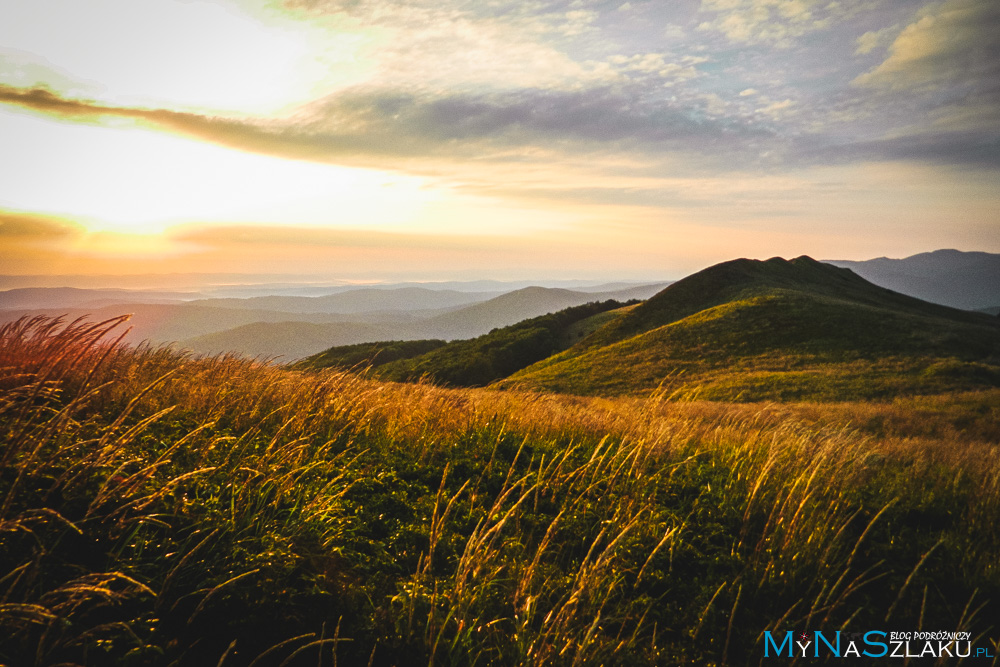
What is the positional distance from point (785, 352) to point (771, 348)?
1395 millimetres

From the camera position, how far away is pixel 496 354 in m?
71.5

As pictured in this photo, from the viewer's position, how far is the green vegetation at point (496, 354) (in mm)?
65800

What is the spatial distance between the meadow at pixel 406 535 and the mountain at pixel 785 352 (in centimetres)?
2104

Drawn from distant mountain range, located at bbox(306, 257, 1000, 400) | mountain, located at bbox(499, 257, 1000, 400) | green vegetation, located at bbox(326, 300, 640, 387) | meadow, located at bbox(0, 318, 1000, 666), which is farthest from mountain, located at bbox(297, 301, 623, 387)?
meadow, located at bbox(0, 318, 1000, 666)

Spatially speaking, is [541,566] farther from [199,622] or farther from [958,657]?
[958,657]

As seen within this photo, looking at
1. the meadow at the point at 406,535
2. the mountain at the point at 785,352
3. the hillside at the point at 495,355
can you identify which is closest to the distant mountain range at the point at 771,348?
the mountain at the point at 785,352

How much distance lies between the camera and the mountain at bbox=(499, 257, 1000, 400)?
96.3ft

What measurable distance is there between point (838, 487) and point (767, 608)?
2448 mm

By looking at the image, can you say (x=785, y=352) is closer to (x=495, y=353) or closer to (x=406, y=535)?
(x=495, y=353)

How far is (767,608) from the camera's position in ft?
11.4

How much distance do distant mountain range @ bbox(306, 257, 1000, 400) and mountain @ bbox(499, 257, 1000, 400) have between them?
9cm

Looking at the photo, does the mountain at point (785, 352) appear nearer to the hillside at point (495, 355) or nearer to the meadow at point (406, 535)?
the hillside at point (495, 355)

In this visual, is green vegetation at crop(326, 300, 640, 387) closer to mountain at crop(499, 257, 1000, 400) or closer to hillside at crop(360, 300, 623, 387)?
hillside at crop(360, 300, 623, 387)

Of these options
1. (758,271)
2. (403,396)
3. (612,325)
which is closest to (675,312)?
(612,325)
